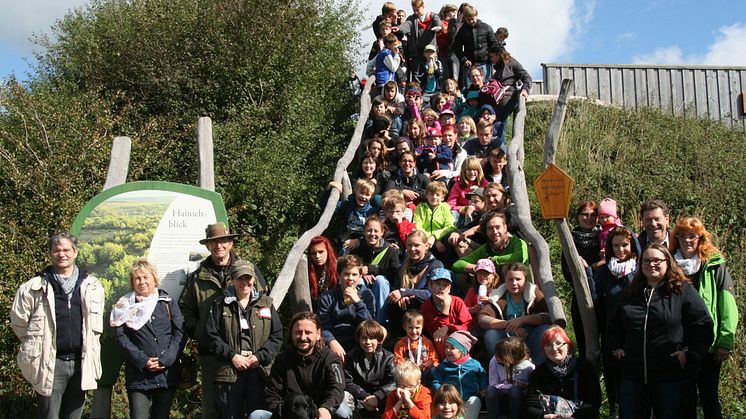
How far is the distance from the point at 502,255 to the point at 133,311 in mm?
3316

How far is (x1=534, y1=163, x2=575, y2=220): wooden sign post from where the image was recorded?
6734 millimetres

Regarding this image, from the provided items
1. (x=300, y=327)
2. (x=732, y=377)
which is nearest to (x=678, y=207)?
(x=732, y=377)

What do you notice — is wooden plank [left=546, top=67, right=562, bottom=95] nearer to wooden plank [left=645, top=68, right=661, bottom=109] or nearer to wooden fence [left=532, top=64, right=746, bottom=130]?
wooden fence [left=532, top=64, right=746, bottom=130]

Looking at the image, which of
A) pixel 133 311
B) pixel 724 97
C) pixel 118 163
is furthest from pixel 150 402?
pixel 724 97

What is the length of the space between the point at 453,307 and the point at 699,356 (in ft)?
6.84

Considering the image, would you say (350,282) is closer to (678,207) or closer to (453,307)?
(453,307)

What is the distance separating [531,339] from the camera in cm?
620

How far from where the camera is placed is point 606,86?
1545 cm

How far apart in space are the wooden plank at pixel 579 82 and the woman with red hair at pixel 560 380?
35.0ft

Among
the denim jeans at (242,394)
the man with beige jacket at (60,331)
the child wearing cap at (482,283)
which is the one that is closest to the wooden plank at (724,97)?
the child wearing cap at (482,283)

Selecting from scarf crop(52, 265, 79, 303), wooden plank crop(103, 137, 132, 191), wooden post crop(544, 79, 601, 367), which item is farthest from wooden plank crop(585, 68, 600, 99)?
scarf crop(52, 265, 79, 303)

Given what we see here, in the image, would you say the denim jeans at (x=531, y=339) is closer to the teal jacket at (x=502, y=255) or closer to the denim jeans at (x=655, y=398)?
the denim jeans at (x=655, y=398)

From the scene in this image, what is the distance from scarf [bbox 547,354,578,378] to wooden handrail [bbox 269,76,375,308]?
251cm

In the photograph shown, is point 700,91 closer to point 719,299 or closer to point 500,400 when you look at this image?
point 719,299
